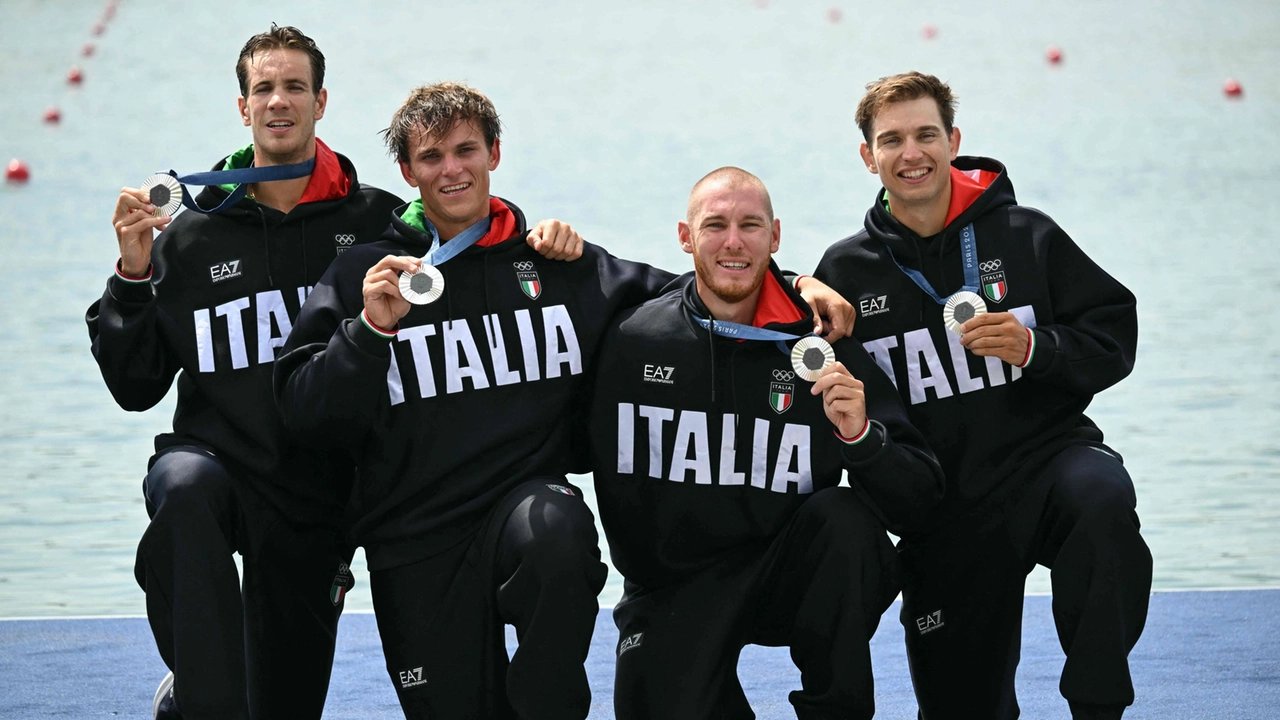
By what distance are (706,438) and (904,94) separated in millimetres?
904

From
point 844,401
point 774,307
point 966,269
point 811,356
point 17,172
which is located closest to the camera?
point 844,401

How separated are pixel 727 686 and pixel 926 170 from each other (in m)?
1.19

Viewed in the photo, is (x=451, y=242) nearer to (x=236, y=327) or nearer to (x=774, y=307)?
(x=236, y=327)

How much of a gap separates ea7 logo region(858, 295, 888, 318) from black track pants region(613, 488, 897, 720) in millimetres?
503

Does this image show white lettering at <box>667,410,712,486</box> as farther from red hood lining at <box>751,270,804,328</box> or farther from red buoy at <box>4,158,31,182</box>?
red buoy at <box>4,158,31,182</box>

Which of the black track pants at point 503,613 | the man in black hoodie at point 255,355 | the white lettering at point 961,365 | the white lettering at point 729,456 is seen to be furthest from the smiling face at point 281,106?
the white lettering at point 961,365

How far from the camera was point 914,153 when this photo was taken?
3.54 meters

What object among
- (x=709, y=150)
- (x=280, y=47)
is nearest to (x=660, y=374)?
(x=280, y=47)

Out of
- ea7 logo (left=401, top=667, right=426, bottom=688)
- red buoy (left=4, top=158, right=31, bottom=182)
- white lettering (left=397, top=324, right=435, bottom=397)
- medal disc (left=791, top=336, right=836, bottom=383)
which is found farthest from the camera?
red buoy (left=4, top=158, right=31, bottom=182)

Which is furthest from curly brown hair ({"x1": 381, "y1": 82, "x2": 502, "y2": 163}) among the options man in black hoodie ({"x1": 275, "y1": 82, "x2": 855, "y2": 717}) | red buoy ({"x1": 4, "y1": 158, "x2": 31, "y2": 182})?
red buoy ({"x1": 4, "y1": 158, "x2": 31, "y2": 182})

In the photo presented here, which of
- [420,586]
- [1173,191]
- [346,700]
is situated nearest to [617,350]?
[420,586]

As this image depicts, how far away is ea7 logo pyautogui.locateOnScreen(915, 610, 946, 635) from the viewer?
3492 millimetres

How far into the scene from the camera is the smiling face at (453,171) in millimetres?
3465

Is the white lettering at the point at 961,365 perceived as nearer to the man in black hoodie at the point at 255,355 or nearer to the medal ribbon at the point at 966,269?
the medal ribbon at the point at 966,269
